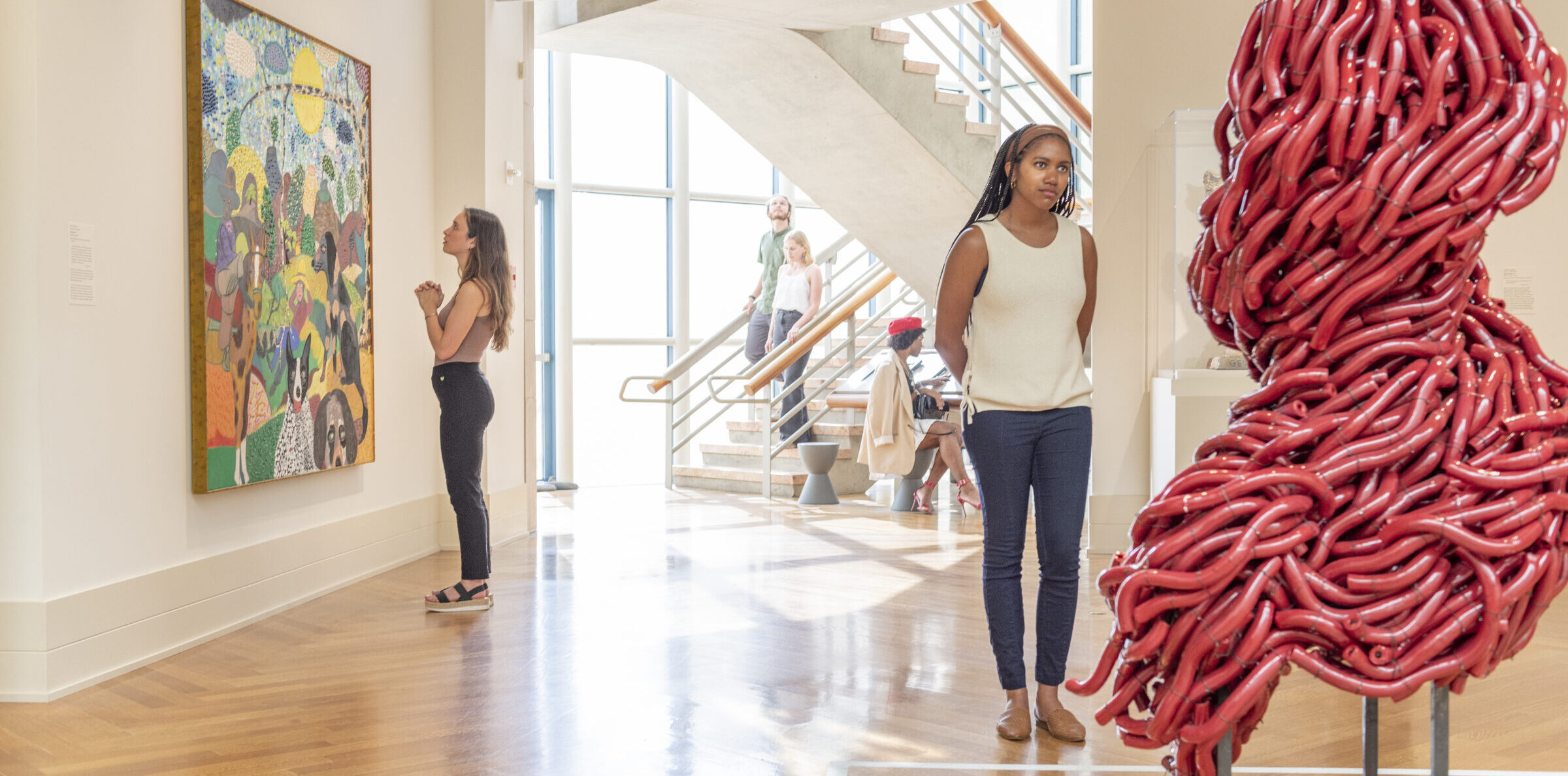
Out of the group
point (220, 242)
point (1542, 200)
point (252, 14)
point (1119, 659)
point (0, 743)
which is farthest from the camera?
point (1542, 200)

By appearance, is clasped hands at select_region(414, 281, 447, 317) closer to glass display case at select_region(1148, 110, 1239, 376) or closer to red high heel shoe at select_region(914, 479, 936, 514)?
glass display case at select_region(1148, 110, 1239, 376)

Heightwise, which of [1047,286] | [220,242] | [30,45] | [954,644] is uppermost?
[30,45]

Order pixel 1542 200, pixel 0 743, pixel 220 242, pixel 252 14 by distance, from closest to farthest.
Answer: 1. pixel 0 743
2. pixel 220 242
3. pixel 252 14
4. pixel 1542 200

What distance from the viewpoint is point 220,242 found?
4.39 m

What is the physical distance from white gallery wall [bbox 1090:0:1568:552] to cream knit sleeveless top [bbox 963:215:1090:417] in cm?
339

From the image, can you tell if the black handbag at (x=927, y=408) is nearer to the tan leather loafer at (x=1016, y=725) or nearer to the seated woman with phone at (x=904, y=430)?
the seated woman with phone at (x=904, y=430)

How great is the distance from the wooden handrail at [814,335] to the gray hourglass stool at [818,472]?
1.92 ft

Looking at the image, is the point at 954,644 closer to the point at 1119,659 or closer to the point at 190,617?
the point at 190,617

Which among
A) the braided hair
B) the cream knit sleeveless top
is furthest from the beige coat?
the cream knit sleeveless top

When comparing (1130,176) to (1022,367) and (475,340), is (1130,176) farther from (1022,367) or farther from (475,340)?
(1022,367)

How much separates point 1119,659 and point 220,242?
157 inches

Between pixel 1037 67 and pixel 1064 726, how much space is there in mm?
6112

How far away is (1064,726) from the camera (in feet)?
9.57

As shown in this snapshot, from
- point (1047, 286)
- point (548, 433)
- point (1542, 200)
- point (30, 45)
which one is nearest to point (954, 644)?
point (1047, 286)
